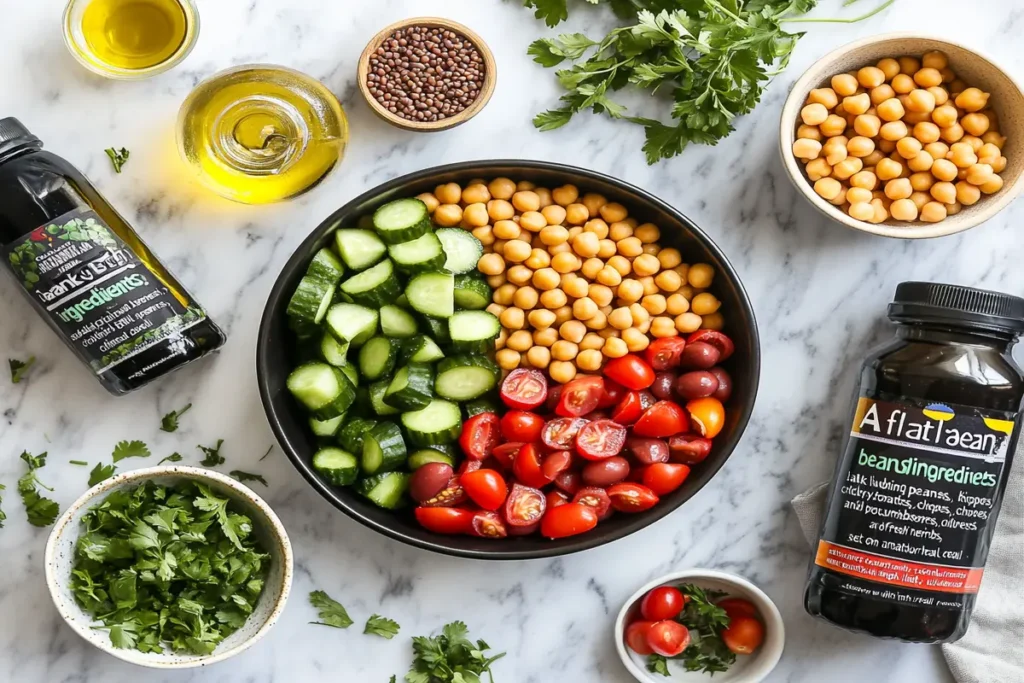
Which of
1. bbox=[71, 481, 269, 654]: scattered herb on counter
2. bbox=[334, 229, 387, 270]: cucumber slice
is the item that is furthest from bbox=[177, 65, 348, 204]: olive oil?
bbox=[71, 481, 269, 654]: scattered herb on counter

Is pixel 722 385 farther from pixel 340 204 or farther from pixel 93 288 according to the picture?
pixel 93 288

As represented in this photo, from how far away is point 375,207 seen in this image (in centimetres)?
189

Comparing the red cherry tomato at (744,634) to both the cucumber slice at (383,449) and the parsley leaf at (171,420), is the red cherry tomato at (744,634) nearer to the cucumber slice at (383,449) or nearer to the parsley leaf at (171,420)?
the cucumber slice at (383,449)

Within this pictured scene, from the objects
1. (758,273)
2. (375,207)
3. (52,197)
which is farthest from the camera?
(758,273)

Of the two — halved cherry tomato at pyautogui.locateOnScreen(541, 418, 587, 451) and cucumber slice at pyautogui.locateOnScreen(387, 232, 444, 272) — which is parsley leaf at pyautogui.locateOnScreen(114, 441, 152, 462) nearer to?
cucumber slice at pyautogui.locateOnScreen(387, 232, 444, 272)

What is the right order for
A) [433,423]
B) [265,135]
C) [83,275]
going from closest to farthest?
1. [83,275]
2. [433,423]
3. [265,135]

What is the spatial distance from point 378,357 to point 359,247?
0.74 ft

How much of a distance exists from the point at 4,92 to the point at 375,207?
860 mm

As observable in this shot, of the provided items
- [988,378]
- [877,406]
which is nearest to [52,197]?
[877,406]

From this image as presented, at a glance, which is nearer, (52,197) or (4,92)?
(52,197)

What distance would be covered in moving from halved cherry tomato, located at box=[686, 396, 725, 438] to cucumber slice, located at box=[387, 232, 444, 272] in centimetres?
59

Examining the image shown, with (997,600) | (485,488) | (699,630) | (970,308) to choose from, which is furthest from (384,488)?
(997,600)

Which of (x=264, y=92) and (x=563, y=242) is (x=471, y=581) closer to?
(x=563, y=242)

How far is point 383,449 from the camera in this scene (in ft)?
6.06
